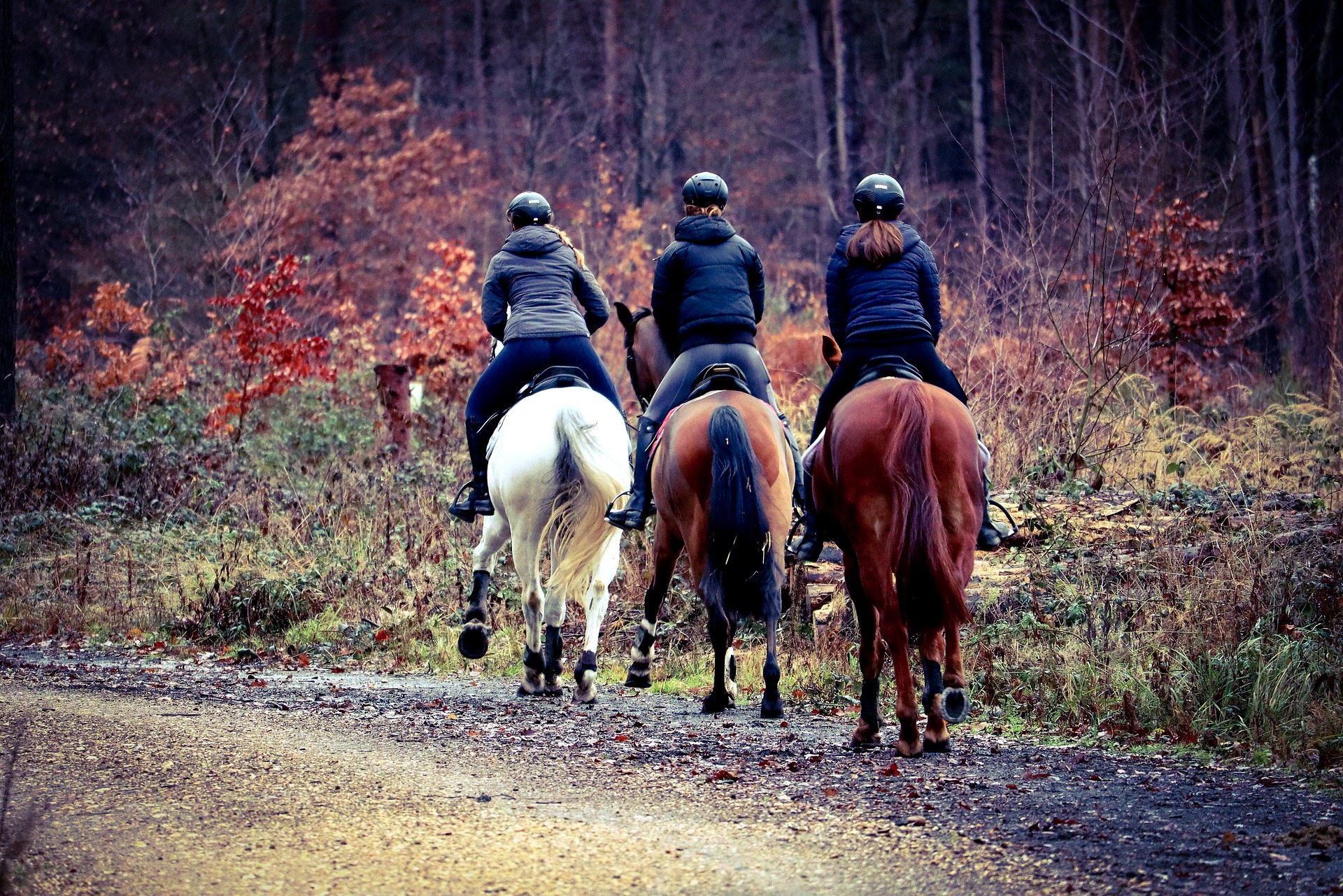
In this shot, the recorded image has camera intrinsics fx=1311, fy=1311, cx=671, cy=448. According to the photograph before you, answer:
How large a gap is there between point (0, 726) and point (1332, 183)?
2429 cm

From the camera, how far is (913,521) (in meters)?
6.22

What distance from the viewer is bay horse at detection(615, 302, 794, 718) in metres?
7.10

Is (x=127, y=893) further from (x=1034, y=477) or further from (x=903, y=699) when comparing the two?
(x=1034, y=477)

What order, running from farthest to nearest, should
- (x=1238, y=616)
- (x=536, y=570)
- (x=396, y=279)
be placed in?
(x=396, y=279)
(x=536, y=570)
(x=1238, y=616)

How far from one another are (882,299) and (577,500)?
2.41 metres

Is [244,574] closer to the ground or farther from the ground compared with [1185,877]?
farther from the ground

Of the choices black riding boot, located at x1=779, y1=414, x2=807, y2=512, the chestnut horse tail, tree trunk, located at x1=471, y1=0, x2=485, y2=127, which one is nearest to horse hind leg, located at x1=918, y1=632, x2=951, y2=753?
the chestnut horse tail

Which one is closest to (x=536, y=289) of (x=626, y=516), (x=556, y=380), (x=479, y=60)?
(x=556, y=380)

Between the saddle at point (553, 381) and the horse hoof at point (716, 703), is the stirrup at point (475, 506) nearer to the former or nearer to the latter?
the saddle at point (553, 381)

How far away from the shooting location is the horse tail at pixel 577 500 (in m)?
8.16

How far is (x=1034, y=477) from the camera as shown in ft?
36.9

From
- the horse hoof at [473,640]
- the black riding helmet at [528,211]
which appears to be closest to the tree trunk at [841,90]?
the black riding helmet at [528,211]

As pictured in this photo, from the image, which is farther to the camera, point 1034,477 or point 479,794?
point 1034,477

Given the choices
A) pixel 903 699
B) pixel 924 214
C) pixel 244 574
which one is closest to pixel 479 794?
pixel 903 699
